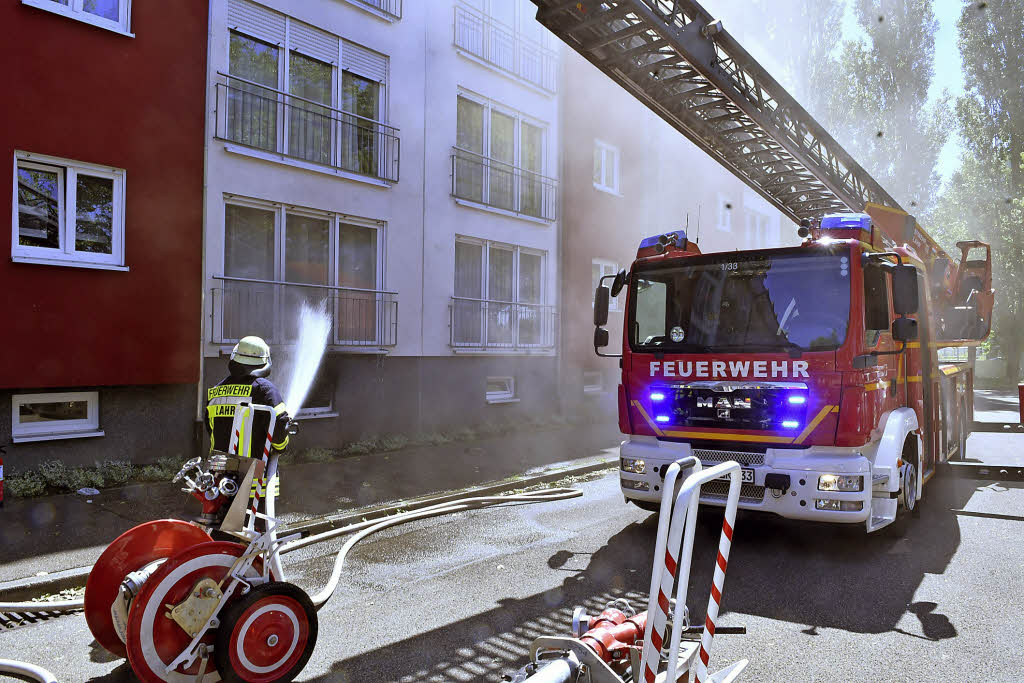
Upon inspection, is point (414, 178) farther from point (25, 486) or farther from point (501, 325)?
point (25, 486)

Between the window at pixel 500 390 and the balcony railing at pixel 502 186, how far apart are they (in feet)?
11.8

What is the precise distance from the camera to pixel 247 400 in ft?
13.1

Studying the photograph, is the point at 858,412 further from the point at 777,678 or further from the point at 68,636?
the point at 68,636

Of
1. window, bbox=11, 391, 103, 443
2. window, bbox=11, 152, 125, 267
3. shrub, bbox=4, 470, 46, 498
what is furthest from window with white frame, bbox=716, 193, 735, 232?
shrub, bbox=4, 470, 46, 498

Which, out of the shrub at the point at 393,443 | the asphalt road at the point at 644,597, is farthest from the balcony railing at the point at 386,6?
the asphalt road at the point at 644,597

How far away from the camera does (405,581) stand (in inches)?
204

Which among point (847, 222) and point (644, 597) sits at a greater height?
point (847, 222)

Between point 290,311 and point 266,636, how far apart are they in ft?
26.5

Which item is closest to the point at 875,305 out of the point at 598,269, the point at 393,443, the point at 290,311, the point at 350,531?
the point at 350,531

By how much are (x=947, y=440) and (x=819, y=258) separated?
3774mm

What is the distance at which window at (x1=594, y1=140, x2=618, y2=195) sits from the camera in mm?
17938

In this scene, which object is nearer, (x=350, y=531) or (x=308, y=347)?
(x=350, y=531)

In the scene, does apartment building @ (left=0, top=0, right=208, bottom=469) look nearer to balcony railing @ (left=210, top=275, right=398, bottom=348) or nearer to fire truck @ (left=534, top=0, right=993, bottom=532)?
balcony railing @ (left=210, top=275, right=398, bottom=348)

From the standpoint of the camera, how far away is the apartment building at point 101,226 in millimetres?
8180
